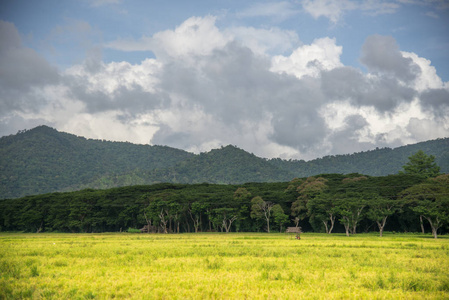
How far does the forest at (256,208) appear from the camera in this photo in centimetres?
7625

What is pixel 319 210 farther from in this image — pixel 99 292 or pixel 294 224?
pixel 99 292

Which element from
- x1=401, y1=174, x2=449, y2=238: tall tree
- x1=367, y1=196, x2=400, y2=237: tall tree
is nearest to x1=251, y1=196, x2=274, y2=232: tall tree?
x1=367, y1=196, x2=400, y2=237: tall tree

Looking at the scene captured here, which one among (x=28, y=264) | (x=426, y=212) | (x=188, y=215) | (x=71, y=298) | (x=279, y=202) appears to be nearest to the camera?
(x=71, y=298)

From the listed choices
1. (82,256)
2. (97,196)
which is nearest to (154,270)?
A: (82,256)

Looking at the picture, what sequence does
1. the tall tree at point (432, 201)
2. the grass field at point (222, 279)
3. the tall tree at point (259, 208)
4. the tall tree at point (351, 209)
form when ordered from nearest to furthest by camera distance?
the grass field at point (222, 279) < the tall tree at point (432, 201) < the tall tree at point (351, 209) < the tall tree at point (259, 208)

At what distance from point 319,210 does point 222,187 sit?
3925 cm

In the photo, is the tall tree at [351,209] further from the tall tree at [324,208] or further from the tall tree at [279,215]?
the tall tree at [279,215]

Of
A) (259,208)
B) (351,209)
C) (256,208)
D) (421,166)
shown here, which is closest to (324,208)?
(351,209)

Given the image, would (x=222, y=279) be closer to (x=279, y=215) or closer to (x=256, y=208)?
(x=279, y=215)

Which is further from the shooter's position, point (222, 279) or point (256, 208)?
point (256, 208)

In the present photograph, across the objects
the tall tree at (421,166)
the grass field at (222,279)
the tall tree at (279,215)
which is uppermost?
the tall tree at (421,166)

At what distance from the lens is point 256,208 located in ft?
303

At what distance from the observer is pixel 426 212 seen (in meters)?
67.9

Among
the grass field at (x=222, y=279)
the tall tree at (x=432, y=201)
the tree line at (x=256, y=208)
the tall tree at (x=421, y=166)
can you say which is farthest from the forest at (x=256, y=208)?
the grass field at (x=222, y=279)
